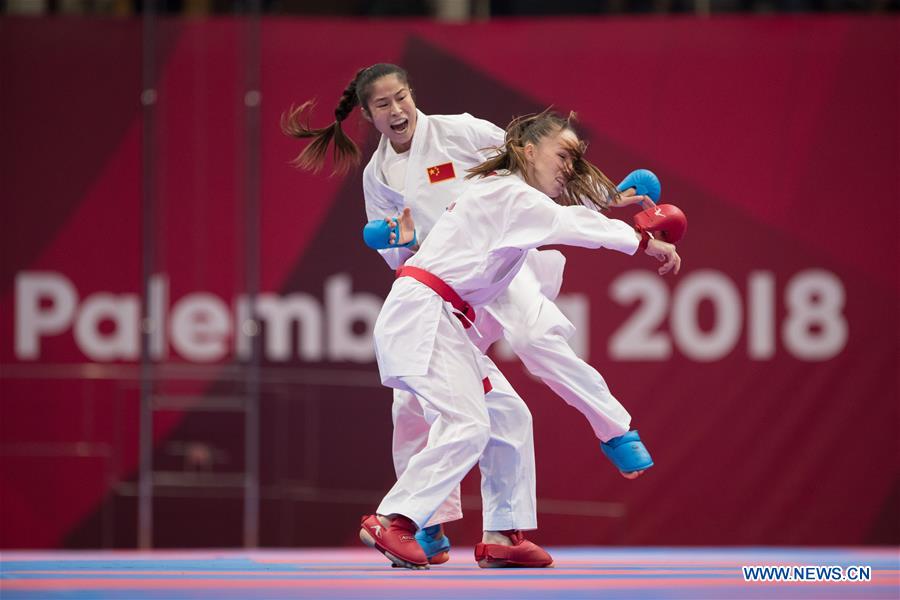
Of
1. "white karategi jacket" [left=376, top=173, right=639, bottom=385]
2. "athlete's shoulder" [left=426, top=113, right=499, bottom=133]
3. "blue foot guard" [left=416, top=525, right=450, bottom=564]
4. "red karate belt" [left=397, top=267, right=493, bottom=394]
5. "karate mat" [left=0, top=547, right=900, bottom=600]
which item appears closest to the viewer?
"karate mat" [left=0, top=547, right=900, bottom=600]

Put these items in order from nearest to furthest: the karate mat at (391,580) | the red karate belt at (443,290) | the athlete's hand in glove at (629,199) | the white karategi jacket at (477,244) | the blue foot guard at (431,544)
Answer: the karate mat at (391,580), the white karategi jacket at (477,244), the red karate belt at (443,290), the athlete's hand in glove at (629,199), the blue foot guard at (431,544)

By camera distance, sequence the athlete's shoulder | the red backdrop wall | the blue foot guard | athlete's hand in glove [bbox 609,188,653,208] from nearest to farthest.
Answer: athlete's hand in glove [bbox 609,188,653,208] < the blue foot guard < the athlete's shoulder < the red backdrop wall

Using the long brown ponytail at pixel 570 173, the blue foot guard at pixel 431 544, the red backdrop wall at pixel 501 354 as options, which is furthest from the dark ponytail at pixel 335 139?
the red backdrop wall at pixel 501 354

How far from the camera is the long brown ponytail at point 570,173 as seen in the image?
3.32 metres

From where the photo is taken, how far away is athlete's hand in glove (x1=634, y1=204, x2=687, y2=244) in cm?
322

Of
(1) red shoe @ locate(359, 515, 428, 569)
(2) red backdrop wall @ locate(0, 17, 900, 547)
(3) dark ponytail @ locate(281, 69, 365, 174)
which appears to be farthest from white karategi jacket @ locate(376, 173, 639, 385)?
(2) red backdrop wall @ locate(0, 17, 900, 547)

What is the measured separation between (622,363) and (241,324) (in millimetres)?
1979

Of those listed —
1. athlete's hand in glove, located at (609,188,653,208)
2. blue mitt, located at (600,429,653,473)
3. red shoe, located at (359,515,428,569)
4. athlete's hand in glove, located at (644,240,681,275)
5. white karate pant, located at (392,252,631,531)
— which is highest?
athlete's hand in glove, located at (609,188,653,208)

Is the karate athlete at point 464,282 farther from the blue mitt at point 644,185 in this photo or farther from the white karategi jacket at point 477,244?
the blue mitt at point 644,185

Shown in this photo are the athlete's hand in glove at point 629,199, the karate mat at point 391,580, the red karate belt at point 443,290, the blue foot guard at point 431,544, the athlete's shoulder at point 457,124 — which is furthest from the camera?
the athlete's shoulder at point 457,124

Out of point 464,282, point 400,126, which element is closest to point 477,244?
point 464,282

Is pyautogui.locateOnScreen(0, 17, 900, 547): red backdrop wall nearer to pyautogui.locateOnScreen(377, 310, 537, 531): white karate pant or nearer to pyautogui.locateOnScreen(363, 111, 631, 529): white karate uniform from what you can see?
pyautogui.locateOnScreen(363, 111, 631, 529): white karate uniform

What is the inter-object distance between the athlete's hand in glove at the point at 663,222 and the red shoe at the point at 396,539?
3.17 ft

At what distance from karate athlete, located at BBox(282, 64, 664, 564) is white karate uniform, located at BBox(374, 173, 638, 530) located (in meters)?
0.24
